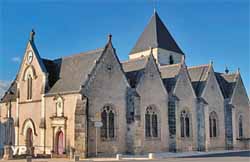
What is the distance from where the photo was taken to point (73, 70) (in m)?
30.9

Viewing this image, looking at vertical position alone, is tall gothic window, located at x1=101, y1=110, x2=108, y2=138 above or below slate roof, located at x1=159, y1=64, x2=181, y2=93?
below

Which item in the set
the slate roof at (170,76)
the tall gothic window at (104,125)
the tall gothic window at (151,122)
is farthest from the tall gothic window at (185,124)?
the tall gothic window at (104,125)

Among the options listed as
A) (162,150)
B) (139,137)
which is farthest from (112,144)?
(162,150)

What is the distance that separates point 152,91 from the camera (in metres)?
32.4

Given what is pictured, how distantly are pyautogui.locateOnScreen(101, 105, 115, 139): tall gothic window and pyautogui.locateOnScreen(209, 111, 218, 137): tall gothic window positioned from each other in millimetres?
13494

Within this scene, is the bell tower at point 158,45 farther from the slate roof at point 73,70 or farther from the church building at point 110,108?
the slate roof at point 73,70

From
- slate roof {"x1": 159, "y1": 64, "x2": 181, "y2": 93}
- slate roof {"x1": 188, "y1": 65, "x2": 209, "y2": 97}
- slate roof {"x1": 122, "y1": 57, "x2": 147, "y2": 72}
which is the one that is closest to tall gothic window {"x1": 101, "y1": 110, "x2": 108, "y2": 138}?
slate roof {"x1": 122, "y1": 57, "x2": 147, "y2": 72}

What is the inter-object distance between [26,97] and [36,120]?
283 cm

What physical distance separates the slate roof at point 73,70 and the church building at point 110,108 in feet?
0.35

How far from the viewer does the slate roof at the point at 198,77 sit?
37.9m

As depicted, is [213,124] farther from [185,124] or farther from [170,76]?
[170,76]

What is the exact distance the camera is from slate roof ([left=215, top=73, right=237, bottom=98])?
4178 centimetres

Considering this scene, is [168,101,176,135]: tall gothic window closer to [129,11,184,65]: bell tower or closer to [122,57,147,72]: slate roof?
[122,57,147,72]: slate roof

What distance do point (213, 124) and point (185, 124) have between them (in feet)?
16.5
